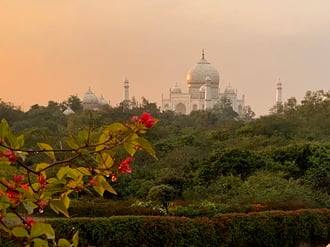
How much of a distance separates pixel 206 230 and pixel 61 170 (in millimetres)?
10683

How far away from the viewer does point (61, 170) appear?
2477 mm

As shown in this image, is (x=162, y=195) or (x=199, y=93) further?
(x=199, y=93)

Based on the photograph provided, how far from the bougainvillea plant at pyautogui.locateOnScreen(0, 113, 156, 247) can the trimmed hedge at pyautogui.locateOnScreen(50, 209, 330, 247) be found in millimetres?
9058

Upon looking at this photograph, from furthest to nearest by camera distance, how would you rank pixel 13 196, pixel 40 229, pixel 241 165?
pixel 241 165 < pixel 13 196 < pixel 40 229

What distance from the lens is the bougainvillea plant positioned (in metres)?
2.41

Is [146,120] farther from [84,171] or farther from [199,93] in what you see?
[199,93]

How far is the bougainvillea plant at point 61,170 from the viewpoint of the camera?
2414 millimetres

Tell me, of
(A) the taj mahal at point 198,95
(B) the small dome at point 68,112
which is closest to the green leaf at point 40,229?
(B) the small dome at point 68,112

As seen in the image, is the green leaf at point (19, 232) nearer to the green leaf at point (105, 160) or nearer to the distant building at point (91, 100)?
the green leaf at point (105, 160)

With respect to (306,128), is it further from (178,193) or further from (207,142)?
(178,193)

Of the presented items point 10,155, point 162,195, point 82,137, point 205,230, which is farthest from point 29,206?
point 162,195

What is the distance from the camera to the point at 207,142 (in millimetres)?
31094

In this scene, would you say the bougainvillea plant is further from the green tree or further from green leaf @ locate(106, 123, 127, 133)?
the green tree

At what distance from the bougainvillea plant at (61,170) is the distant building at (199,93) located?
7517 centimetres
